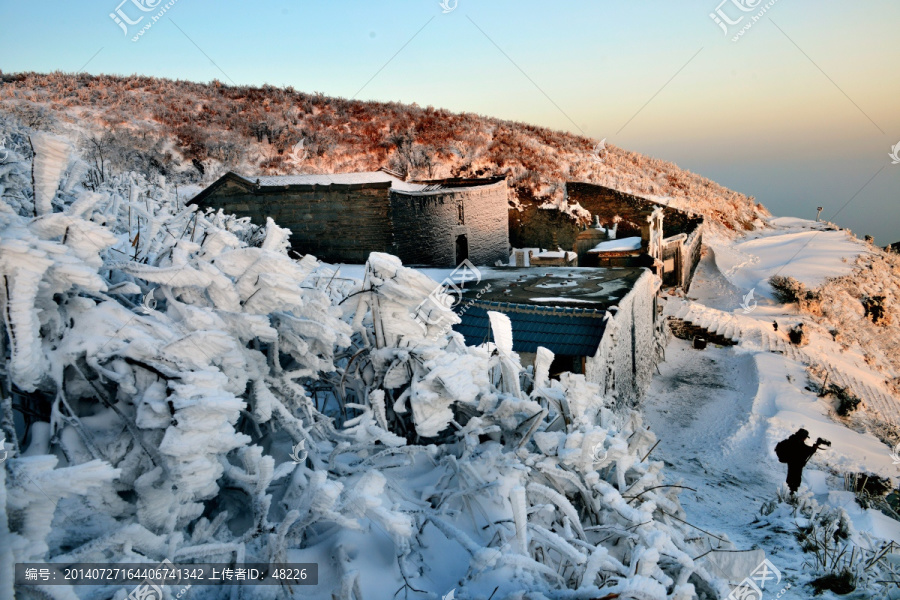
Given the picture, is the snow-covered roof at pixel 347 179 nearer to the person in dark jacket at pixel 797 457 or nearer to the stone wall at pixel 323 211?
the stone wall at pixel 323 211

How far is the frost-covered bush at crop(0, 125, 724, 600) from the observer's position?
6.57ft

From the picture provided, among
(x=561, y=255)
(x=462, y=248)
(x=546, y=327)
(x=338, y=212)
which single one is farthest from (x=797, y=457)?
(x=561, y=255)

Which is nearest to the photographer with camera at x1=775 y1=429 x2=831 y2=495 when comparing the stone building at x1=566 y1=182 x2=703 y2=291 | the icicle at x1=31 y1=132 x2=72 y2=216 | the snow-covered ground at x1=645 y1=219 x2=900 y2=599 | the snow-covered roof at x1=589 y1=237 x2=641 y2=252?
the snow-covered ground at x1=645 y1=219 x2=900 y2=599

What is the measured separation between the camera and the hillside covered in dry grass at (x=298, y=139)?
2869cm

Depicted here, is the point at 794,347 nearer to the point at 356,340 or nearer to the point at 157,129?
the point at 356,340

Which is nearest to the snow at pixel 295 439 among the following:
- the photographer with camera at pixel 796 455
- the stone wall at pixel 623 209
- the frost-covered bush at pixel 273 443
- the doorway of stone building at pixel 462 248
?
the frost-covered bush at pixel 273 443

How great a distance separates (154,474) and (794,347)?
2317 centimetres

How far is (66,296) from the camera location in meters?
2.29

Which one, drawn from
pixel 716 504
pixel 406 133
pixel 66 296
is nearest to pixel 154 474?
pixel 66 296

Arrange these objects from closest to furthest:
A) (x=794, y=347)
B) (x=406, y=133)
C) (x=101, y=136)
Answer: (x=794, y=347)
(x=101, y=136)
(x=406, y=133)

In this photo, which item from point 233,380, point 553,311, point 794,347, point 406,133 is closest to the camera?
point 233,380

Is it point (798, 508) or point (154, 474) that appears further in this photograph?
point (798, 508)

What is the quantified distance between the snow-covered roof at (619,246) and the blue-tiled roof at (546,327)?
485 inches

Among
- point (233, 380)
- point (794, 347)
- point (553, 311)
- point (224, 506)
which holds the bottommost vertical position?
point (794, 347)
